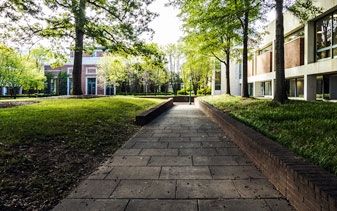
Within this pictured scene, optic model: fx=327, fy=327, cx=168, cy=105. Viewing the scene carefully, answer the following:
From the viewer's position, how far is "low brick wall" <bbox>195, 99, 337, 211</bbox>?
3264 millimetres

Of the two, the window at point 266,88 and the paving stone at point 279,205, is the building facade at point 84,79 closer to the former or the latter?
the window at point 266,88

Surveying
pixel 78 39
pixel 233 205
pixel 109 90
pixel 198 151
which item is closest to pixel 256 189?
pixel 233 205

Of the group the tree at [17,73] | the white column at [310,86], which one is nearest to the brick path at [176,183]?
the white column at [310,86]

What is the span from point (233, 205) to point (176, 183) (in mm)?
1148

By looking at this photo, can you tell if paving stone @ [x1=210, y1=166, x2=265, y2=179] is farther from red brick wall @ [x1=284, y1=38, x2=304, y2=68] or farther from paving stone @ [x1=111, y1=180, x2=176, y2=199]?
red brick wall @ [x1=284, y1=38, x2=304, y2=68]

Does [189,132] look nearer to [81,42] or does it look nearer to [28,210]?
[28,210]

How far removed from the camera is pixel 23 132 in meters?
7.71

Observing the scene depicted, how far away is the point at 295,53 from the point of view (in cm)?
2184

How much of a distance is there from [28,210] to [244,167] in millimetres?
3641

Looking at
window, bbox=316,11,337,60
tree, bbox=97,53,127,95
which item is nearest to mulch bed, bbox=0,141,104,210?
window, bbox=316,11,337,60

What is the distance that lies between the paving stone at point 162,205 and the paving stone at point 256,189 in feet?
2.66

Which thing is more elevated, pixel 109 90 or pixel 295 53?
pixel 295 53

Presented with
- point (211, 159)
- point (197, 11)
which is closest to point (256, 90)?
point (197, 11)

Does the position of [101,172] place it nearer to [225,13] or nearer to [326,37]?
[225,13]
